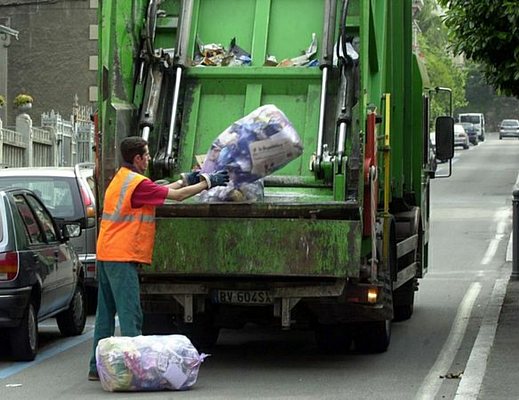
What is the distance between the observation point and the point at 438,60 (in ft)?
271

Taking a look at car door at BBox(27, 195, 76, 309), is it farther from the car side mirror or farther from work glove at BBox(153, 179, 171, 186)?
work glove at BBox(153, 179, 171, 186)

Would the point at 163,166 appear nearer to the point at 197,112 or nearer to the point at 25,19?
the point at 197,112

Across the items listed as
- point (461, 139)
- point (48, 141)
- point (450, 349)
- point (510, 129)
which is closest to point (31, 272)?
point (450, 349)

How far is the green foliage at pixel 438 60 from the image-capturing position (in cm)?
7994

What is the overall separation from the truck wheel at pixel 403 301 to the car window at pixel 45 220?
12.6 feet

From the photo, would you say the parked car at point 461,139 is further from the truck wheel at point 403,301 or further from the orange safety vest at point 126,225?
the orange safety vest at point 126,225

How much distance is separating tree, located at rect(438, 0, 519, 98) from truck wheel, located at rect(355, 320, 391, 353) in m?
2.64

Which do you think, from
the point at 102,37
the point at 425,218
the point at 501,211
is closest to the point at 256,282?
the point at 102,37

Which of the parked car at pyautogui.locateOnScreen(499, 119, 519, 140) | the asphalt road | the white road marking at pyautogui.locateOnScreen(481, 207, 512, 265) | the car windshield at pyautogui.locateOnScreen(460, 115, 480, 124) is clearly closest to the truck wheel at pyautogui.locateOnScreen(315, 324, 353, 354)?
the asphalt road

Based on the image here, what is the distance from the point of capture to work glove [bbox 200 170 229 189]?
9.97 meters

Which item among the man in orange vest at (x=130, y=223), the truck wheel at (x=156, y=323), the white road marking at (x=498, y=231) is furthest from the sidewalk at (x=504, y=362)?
the white road marking at (x=498, y=231)

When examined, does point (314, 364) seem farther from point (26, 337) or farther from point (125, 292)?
point (26, 337)

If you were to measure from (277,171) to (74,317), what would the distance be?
3.78 m

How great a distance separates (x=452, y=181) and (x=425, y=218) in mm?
32107
